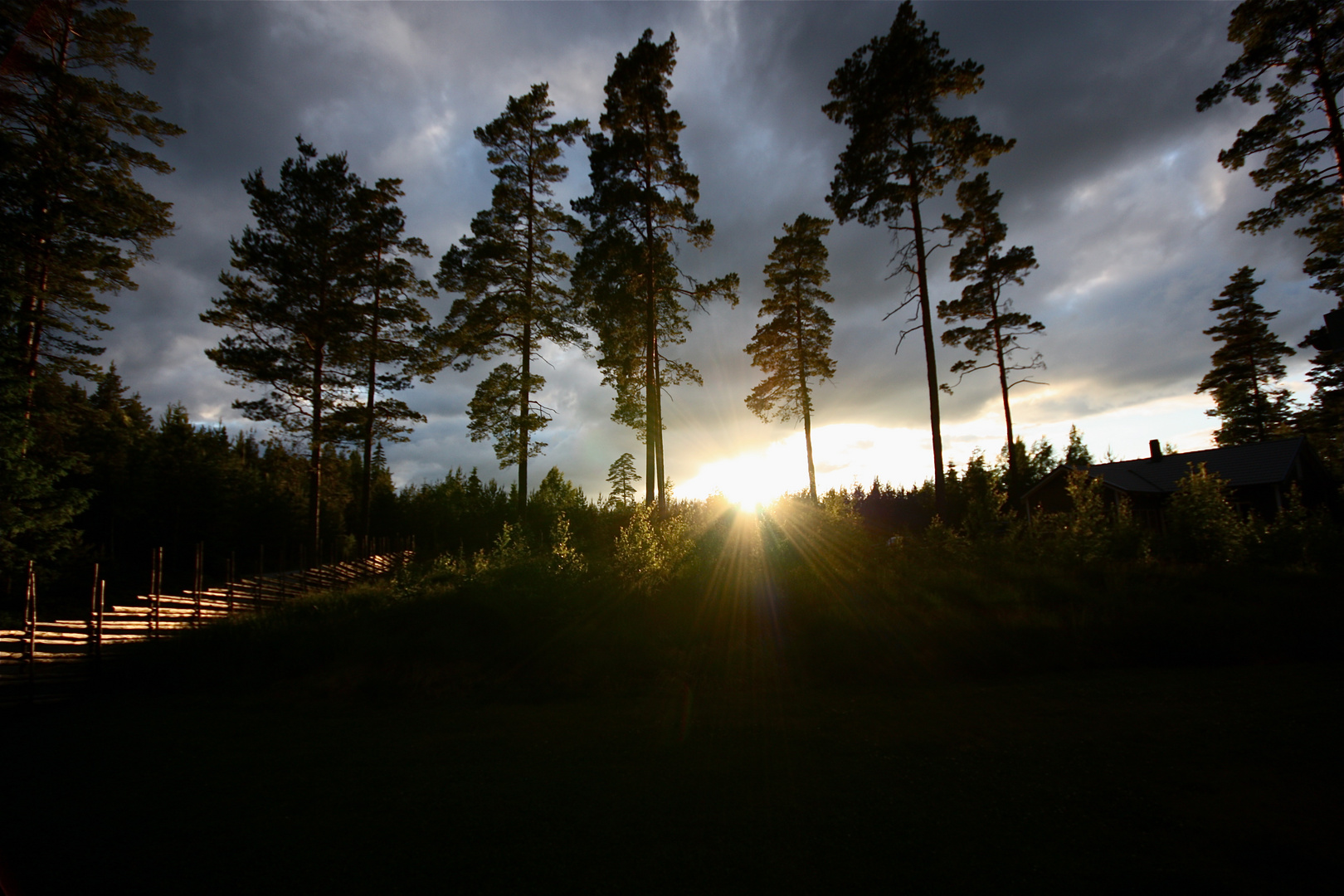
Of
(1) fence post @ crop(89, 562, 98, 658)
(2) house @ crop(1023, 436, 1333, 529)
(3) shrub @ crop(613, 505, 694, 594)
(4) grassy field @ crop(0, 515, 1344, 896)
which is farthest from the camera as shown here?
(2) house @ crop(1023, 436, 1333, 529)

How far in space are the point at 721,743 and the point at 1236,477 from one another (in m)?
32.7

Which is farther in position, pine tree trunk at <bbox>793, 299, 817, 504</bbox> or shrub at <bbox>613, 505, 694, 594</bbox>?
pine tree trunk at <bbox>793, 299, 817, 504</bbox>

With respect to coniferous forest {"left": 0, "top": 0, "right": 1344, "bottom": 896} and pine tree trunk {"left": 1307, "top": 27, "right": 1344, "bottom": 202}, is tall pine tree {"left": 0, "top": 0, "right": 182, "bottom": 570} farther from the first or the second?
pine tree trunk {"left": 1307, "top": 27, "right": 1344, "bottom": 202}

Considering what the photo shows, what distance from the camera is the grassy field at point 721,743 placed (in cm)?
398

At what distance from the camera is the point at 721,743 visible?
6.88 m

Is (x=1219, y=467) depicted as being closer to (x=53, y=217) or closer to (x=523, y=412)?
(x=523, y=412)

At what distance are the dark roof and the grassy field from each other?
57.2 feet

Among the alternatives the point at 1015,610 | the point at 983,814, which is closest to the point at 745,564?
the point at 1015,610

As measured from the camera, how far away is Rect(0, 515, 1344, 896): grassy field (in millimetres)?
3977

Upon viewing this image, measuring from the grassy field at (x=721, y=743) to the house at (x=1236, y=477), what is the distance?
1543 centimetres

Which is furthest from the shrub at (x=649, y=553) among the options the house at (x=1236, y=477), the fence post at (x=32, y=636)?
the house at (x=1236, y=477)

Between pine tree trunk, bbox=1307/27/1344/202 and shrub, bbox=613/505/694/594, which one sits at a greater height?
pine tree trunk, bbox=1307/27/1344/202

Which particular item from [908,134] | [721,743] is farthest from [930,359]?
[721,743]

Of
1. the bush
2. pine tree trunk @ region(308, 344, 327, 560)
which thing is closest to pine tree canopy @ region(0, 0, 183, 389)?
pine tree trunk @ region(308, 344, 327, 560)
